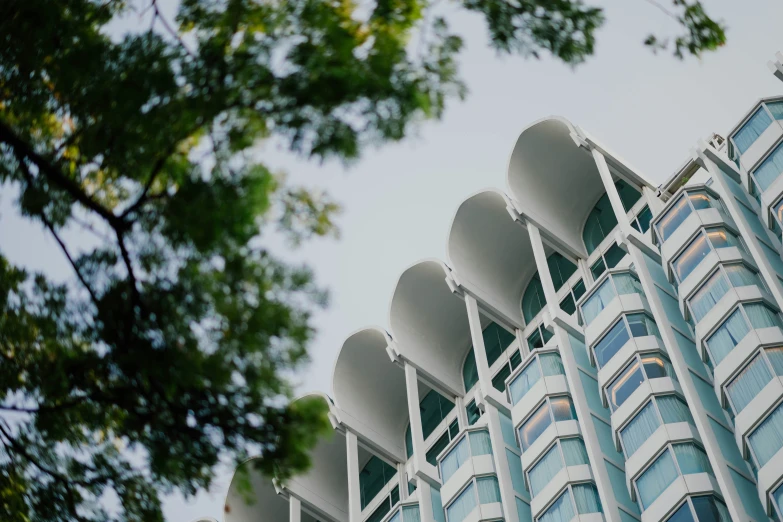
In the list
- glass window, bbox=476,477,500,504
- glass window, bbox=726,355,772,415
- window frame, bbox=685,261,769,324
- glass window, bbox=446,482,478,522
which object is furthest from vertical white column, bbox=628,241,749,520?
glass window, bbox=446,482,478,522

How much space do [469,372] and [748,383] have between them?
1765 centimetres

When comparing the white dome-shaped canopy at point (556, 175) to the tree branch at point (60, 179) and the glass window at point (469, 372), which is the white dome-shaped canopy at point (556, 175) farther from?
the tree branch at point (60, 179)

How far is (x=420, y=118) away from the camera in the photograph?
9.83m

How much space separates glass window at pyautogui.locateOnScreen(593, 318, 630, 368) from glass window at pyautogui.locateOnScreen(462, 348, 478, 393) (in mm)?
10622

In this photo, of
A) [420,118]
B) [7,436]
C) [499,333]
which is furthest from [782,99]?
[7,436]

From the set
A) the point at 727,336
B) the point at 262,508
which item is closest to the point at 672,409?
the point at 727,336

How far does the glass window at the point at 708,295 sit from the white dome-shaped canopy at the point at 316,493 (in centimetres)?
1837

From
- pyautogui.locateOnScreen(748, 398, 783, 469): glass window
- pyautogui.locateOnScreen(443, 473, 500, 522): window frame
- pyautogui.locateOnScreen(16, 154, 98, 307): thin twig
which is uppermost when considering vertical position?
pyautogui.locateOnScreen(443, 473, 500, 522): window frame

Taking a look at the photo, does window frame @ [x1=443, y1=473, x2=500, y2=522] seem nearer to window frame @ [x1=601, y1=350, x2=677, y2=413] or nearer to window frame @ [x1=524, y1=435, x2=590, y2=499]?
window frame @ [x1=524, y1=435, x2=590, y2=499]

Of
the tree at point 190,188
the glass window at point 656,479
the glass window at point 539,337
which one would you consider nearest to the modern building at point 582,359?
the glass window at point 656,479

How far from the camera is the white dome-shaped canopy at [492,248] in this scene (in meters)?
41.0

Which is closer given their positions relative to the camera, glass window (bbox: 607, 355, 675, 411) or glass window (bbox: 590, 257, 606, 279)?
glass window (bbox: 607, 355, 675, 411)

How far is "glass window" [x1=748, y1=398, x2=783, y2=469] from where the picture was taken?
76.9 feet

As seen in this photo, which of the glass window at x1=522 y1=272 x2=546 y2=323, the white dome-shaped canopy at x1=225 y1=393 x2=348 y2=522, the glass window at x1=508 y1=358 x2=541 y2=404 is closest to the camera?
the glass window at x1=508 y1=358 x2=541 y2=404
